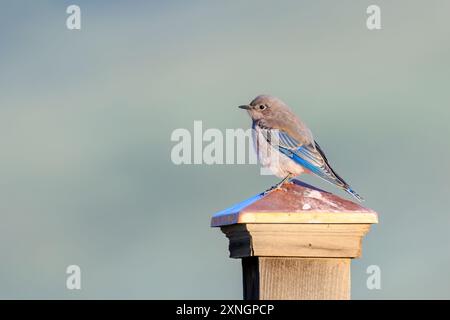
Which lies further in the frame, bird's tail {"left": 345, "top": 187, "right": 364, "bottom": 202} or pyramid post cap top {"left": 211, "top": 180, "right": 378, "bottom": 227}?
bird's tail {"left": 345, "top": 187, "right": 364, "bottom": 202}

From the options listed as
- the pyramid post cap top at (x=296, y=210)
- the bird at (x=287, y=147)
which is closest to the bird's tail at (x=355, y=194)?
the bird at (x=287, y=147)

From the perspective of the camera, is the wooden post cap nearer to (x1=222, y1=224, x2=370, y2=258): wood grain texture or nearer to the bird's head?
(x1=222, y1=224, x2=370, y2=258): wood grain texture

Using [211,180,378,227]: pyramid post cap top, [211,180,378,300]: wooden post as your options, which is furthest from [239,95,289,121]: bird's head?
[211,180,378,300]: wooden post

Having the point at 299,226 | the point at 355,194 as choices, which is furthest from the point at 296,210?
the point at 355,194

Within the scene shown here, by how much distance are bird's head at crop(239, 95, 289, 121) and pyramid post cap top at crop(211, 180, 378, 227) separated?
4774mm

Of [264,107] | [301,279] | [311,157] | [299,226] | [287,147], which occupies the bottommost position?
[301,279]

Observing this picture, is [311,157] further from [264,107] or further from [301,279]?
[301,279]

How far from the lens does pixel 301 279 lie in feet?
15.6

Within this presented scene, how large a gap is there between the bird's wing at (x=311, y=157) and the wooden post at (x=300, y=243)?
11.3 ft

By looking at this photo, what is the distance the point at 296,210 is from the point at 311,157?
3.78m

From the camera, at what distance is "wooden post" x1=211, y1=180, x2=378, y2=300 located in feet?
15.6

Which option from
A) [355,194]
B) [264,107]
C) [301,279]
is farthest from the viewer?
[264,107]

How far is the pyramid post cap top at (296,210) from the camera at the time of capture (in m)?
4.76
